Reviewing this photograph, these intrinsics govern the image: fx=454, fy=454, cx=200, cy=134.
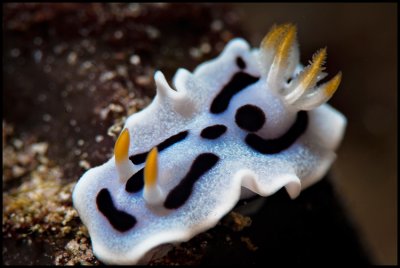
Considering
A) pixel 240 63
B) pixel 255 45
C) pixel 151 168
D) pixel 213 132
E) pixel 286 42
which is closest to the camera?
pixel 151 168

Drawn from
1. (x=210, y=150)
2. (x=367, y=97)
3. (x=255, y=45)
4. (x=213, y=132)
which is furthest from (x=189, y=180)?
(x=367, y=97)

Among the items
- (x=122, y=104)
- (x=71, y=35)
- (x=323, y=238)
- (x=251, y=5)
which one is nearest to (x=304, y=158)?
(x=323, y=238)

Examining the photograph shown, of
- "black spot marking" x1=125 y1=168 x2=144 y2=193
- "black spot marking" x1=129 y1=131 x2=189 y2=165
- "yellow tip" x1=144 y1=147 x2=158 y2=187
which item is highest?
"yellow tip" x1=144 y1=147 x2=158 y2=187

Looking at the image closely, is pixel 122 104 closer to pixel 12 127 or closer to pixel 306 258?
pixel 12 127

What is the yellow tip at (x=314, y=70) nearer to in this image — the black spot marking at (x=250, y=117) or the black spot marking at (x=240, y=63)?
the black spot marking at (x=250, y=117)

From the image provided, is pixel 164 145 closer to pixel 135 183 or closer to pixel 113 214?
pixel 135 183

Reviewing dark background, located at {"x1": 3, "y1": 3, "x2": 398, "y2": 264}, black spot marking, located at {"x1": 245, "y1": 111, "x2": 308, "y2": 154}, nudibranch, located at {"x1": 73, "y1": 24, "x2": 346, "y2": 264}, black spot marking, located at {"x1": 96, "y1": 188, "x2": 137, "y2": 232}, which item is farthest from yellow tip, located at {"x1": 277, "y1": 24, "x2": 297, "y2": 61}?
black spot marking, located at {"x1": 96, "y1": 188, "x2": 137, "y2": 232}

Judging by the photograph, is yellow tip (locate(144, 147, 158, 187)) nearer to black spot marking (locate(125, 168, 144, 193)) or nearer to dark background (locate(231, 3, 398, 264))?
black spot marking (locate(125, 168, 144, 193))
